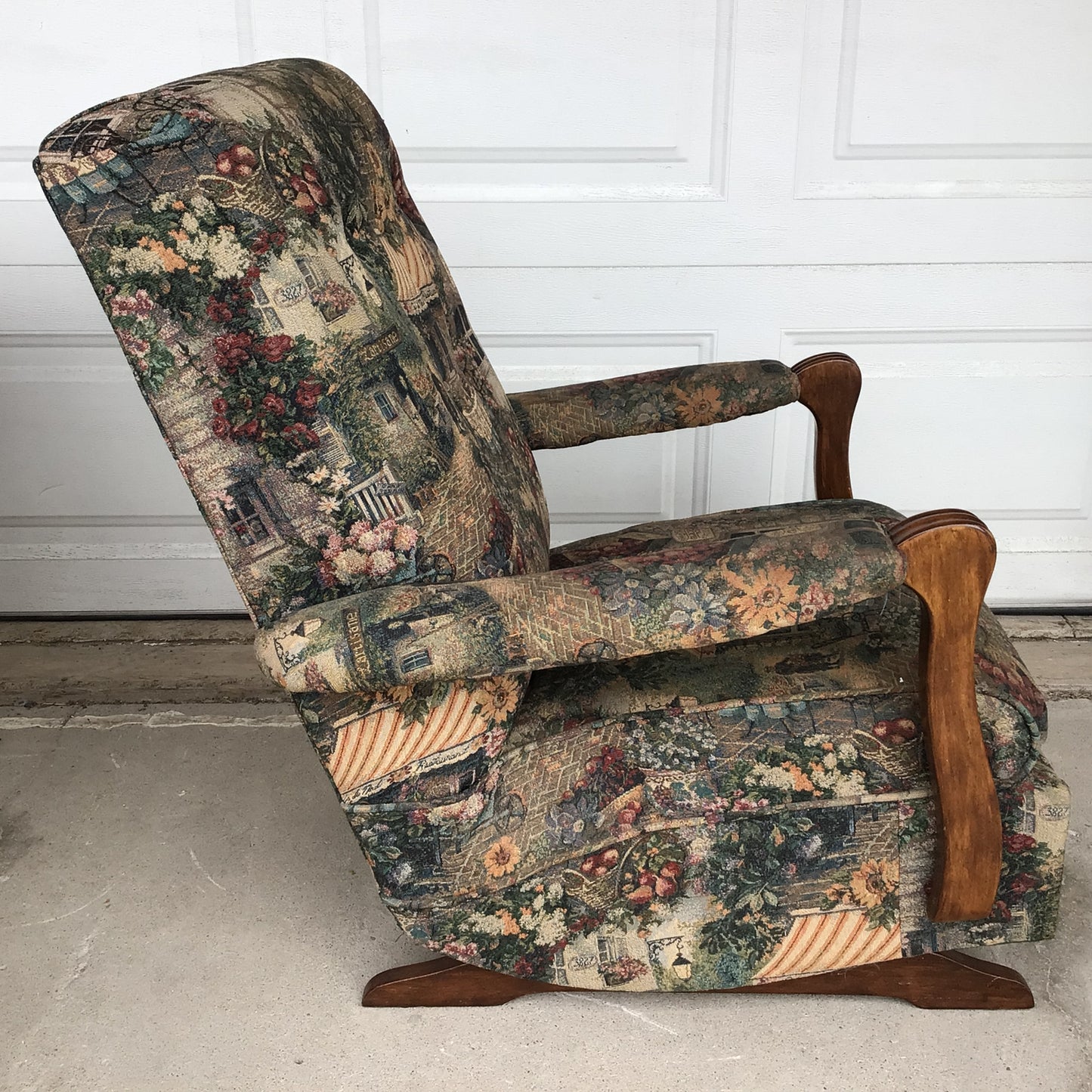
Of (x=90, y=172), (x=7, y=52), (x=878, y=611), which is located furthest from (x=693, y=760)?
(x=7, y=52)

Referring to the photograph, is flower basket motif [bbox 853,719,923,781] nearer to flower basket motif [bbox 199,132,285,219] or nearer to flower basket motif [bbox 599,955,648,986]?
flower basket motif [bbox 599,955,648,986]

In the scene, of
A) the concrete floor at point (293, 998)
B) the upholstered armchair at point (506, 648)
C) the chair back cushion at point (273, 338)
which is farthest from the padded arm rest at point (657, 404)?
the concrete floor at point (293, 998)

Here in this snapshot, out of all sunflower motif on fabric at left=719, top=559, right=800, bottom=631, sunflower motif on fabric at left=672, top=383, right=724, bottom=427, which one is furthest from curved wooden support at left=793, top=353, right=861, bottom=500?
sunflower motif on fabric at left=719, top=559, right=800, bottom=631

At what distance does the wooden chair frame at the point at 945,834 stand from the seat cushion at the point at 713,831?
43 millimetres

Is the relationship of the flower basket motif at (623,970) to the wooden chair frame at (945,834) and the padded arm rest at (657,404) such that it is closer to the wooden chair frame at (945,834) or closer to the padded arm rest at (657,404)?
the wooden chair frame at (945,834)

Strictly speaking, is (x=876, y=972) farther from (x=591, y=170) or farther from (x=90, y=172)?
(x=591, y=170)

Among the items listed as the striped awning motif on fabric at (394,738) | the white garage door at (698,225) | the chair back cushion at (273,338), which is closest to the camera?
the chair back cushion at (273,338)

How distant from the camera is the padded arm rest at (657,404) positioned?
167cm

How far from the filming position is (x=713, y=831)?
48.6 inches

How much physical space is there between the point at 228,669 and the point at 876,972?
1333mm

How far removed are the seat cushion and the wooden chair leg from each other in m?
0.09

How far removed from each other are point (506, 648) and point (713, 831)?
0.37 m

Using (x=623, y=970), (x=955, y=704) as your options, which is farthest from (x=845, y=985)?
(x=955, y=704)

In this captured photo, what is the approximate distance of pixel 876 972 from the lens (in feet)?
4.43
